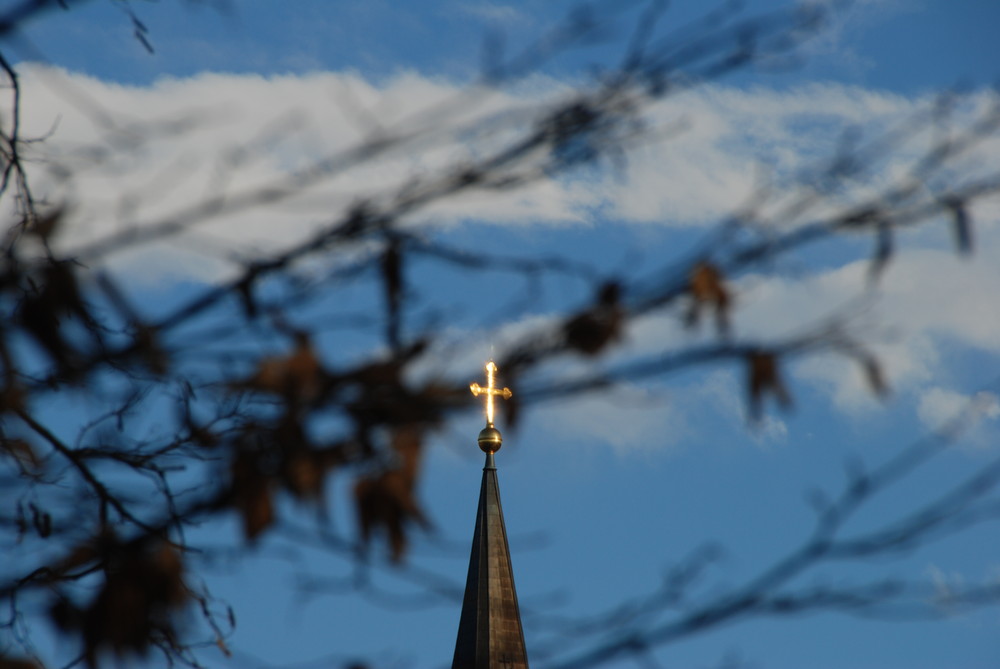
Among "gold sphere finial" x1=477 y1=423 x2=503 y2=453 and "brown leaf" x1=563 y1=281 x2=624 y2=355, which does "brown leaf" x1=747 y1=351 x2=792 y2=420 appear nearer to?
"brown leaf" x1=563 y1=281 x2=624 y2=355

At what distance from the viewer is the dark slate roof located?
26891 mm

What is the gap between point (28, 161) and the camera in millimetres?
5246

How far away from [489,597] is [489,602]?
0.41ft

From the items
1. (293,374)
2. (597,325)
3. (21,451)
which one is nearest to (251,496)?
(293,374)

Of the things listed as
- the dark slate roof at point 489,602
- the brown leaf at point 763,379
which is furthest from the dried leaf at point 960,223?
the dark slate roof at point 489,602

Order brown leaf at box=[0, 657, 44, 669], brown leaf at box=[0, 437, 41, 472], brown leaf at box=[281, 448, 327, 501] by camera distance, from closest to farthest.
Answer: brown leaf at box=[281, 448, 327, 501] → brown leaf at box=[0, 657, 44, 669] → brown leaf at box=[0, 437, 41, 472]

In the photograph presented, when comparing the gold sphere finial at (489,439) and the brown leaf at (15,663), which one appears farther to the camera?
the gold sphere finial at (489,439)

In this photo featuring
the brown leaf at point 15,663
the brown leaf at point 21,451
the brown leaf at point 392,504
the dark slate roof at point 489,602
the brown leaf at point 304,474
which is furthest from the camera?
the dark slate roof at point 489,602

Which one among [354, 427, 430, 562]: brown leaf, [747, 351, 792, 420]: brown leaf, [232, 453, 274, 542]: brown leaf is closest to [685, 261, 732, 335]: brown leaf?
[747, 351, 792, 420]: brown leaf

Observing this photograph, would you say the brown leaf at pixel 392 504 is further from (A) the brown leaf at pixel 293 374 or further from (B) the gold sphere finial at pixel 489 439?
(B) the gold sphere finial at pixel 489 439

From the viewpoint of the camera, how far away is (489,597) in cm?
2767

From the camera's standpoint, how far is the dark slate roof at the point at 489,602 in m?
26.9

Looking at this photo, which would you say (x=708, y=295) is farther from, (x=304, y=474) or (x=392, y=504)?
(x=304, y=474)

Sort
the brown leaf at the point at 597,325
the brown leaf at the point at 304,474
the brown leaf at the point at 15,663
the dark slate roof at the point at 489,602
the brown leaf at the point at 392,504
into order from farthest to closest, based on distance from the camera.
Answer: the dark slate roof at the point at 489,602
the brown leaf at the point at 15,663
the brown leaf at the point at 597,325
the brown leaf at the point at 304,474
the brown leaf at the point at 392,504
